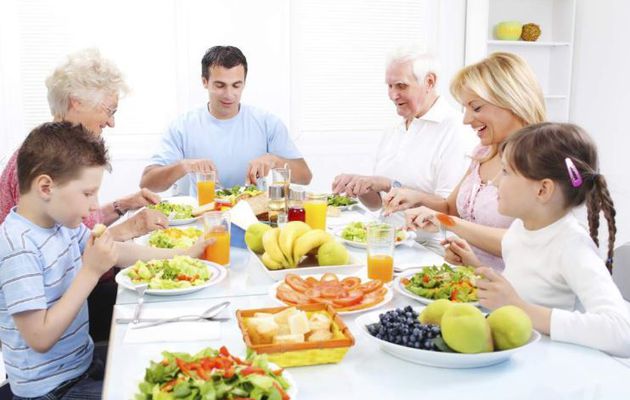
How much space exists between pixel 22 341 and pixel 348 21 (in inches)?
142

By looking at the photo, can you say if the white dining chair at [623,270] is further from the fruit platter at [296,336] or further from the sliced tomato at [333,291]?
the fruit platter at [296,336]

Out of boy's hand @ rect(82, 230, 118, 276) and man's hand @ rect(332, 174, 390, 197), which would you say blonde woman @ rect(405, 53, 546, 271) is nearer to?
man's hand @ rect(332, 174, 390, 197)

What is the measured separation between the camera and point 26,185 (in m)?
1.55

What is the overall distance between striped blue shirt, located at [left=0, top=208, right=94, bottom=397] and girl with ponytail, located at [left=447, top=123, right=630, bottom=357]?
102cm

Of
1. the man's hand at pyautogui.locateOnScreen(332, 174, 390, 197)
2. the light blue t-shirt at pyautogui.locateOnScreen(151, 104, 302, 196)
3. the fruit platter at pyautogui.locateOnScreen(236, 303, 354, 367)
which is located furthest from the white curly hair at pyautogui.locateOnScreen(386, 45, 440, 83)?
the fruit platter at pyautogui.locateOnScreen(236, 303, 354, 367)

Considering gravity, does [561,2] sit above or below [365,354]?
above

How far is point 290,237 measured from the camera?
1783 millimetres

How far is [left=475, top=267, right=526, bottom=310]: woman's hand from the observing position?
1.35m

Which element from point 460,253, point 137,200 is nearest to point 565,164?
point 460,253

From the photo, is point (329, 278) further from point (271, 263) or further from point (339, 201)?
point (339, 201)

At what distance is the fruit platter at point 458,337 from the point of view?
1.14 metres

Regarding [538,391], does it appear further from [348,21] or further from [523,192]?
[348,21]

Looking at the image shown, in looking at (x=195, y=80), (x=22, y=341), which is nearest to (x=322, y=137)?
(x=195, y=80)

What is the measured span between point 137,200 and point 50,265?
1.13 m
